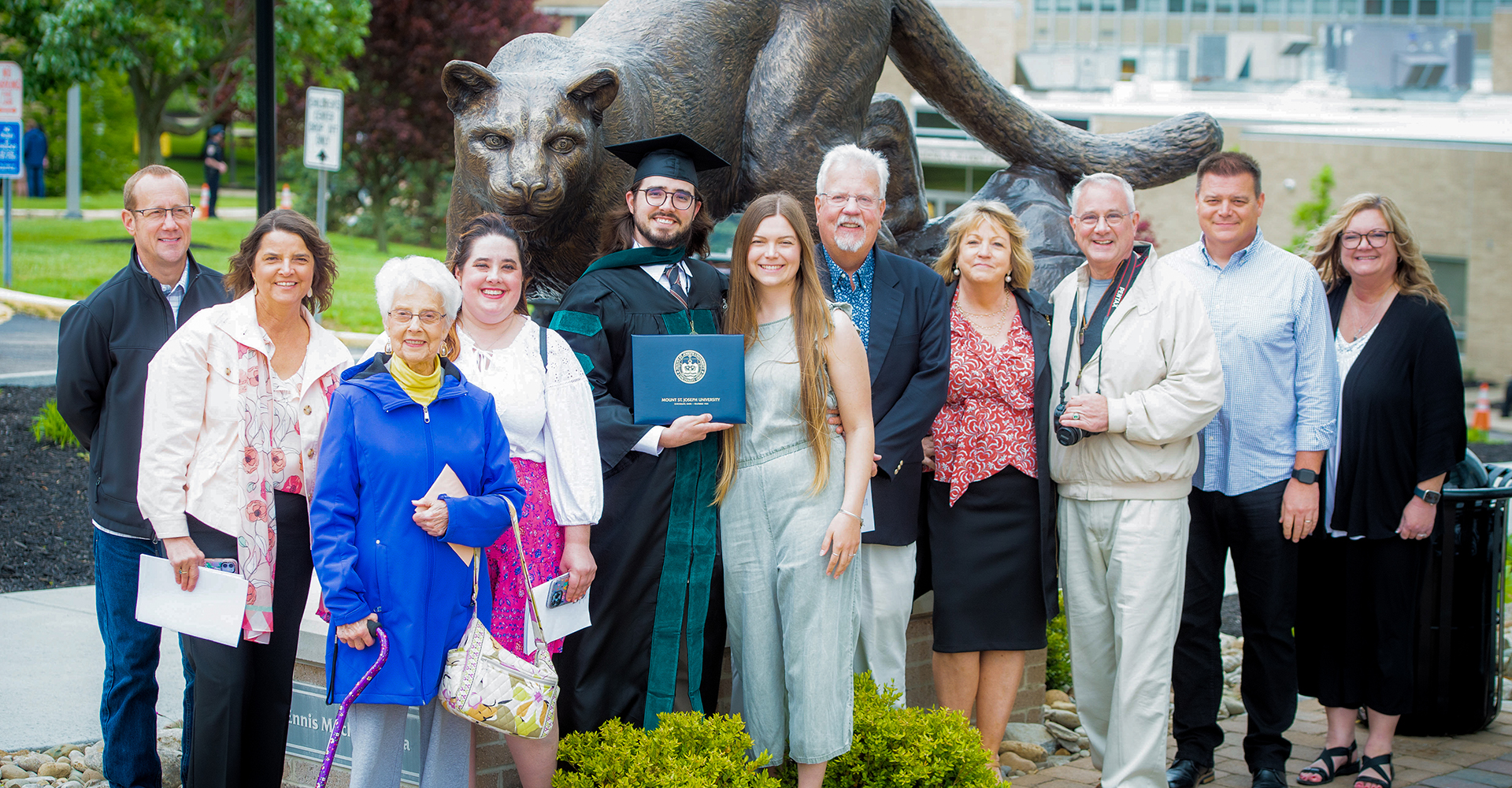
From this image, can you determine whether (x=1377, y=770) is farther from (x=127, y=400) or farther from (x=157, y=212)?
(x=157, y=212)

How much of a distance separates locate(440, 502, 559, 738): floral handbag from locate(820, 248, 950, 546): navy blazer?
4.33ft

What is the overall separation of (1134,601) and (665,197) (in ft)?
6.76

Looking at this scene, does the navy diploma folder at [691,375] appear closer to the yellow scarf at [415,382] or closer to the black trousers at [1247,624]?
the yellow scarf at [415,382]

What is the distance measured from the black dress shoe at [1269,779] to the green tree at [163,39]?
17.0 meters

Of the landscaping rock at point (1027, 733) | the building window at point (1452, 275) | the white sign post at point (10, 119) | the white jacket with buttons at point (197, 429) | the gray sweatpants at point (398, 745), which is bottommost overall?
the landscaping rock at point (1027, 733)

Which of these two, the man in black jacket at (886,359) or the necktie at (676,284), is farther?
the man in black jacket at (886,359)

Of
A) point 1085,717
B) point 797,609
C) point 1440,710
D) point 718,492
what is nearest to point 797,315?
point 718,492

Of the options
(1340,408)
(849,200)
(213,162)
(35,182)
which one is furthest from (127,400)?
(35,182)

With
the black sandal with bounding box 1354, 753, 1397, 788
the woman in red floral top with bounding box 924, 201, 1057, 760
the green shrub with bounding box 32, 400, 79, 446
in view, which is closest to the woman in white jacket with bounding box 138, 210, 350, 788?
the woman in red floral top with bounding box 924, 201, 1057, 760

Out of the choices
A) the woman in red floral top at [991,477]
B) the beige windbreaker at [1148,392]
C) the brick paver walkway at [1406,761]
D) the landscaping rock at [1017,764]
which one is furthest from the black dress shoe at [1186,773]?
the beige windbreaker at [1148,392]

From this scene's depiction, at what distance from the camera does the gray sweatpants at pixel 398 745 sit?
3273mm

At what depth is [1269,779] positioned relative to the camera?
183 inches

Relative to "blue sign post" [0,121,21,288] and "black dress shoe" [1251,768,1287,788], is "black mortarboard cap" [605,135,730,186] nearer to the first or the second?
"black dress shoe" [1251,768,1287,788]

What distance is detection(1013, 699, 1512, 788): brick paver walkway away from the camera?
4.97 metres
